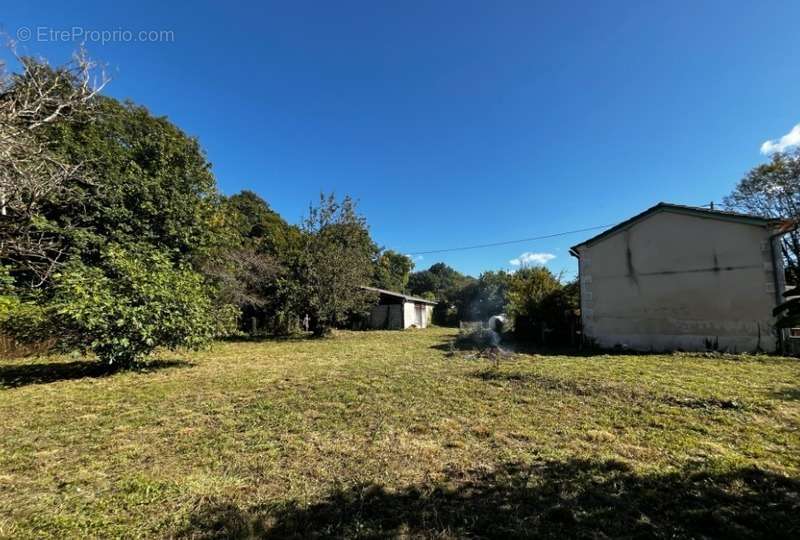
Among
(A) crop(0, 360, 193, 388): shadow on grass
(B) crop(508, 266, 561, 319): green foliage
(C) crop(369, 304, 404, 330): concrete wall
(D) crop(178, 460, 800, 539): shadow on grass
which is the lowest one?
(D) crop(178, 460, 800, 539): shadow on grass

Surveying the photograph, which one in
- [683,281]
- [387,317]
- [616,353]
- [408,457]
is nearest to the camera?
[408,457]

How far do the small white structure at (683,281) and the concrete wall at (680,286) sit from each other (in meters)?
0.02

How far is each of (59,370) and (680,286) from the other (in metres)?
17.4

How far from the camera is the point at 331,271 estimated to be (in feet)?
56.9

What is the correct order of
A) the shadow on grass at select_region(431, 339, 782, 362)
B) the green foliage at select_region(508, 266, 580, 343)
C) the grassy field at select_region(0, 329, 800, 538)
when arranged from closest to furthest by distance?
the grassy field at select_region(0, 329, 800, 538) < the shadow on grass at select_region(431, 339, 782, 362) < the green foliage at select_region(508, 266, 580, 343)

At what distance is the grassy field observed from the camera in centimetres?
242

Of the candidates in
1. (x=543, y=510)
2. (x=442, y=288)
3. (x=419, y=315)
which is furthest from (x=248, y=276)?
(x=442, y=288)

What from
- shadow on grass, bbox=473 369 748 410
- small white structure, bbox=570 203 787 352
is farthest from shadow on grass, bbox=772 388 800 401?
small white structure, bbox=570 203 787 352

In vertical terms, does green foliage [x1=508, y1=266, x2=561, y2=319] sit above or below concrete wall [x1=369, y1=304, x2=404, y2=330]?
above

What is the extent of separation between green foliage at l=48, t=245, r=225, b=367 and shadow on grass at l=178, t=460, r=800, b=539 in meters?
6.68

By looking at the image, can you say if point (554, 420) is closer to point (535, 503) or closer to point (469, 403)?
point (469, 403)

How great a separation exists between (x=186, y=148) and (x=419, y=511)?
1930cm

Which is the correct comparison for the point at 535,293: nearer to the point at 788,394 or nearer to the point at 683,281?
the point at 683,281

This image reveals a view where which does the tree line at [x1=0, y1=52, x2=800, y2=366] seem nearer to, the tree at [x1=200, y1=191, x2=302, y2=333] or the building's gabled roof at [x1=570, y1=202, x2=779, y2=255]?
the tree at [x1=200, y1=191, x2=302, y2=333]
